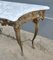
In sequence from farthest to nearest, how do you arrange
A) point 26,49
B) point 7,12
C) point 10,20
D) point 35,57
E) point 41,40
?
point 41,40
point 26,49
point 35,57
point 7,12
point 10,20

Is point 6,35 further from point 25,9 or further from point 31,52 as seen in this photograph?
point 25,9

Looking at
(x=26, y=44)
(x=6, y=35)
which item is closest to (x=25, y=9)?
(x=26, y=44)

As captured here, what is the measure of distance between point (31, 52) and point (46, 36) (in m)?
0.59

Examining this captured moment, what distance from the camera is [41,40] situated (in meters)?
3.22

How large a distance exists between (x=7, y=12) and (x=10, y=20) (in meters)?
0.21

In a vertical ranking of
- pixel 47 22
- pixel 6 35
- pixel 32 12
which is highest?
pixel 32 12

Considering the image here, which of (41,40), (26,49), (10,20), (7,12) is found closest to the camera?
(10,20)

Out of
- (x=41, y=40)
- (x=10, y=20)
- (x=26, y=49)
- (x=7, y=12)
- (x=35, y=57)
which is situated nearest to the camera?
(x=10, y=20)

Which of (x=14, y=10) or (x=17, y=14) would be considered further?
(x=14, y=10)

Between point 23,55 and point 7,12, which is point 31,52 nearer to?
point 23,55

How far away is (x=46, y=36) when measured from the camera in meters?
3.31

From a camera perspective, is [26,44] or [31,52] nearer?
[31,52]

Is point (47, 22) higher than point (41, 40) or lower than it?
higher

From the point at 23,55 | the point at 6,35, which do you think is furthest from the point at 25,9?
the point at 6,35
